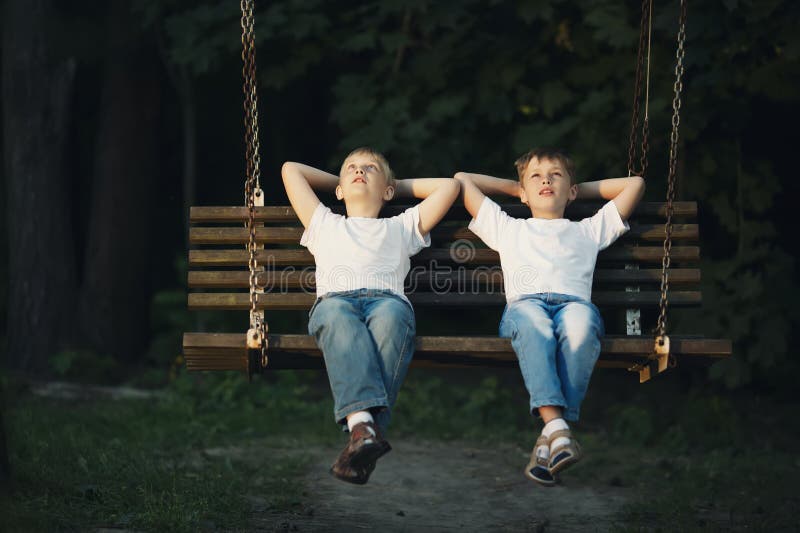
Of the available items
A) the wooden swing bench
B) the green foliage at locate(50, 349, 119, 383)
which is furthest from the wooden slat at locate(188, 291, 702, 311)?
the green foliage at locate(50, 349, 119, 383)

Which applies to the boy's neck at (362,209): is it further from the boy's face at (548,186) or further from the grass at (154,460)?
the grass at (154,460)

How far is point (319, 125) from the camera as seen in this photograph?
12203 mm

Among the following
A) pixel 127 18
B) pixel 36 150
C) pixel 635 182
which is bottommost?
pixel 635 182

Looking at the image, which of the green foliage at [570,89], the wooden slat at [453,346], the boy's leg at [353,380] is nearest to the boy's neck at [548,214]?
the wooden slat at [453,346]

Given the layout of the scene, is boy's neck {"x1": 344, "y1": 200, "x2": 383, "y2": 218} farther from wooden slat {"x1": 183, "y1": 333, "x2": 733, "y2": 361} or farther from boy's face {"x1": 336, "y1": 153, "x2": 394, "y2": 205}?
wooden slat {"x1": 183, "y1": 333, "x2": 733, "y2": 361}

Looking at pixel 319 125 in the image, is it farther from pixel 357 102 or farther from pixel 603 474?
pixel 603 474

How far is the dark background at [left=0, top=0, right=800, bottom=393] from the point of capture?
785 centimetres

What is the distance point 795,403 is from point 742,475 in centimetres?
291

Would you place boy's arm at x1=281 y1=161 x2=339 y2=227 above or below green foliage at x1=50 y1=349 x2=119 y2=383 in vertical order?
above

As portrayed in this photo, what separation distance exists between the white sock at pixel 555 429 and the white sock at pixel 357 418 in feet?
2.30

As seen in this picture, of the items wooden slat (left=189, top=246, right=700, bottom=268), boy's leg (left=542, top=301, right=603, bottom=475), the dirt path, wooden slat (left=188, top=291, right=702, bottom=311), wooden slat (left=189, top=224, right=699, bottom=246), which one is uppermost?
wooden slat (left=189, top=224, right=699, bottom=246)

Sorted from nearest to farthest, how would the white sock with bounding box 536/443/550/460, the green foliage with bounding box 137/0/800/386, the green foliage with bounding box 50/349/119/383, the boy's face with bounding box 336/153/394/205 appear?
the white sock with bounding box 536/443/550/460, the boy's face with bounding box 336/153/394/205, the green foliage with bounding box 137/0/800/386, the green foliage with bounding box 50/349/119/383

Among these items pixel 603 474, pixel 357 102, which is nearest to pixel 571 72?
pixel 357 102

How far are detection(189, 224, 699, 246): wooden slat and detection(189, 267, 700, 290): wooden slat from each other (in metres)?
0.16
